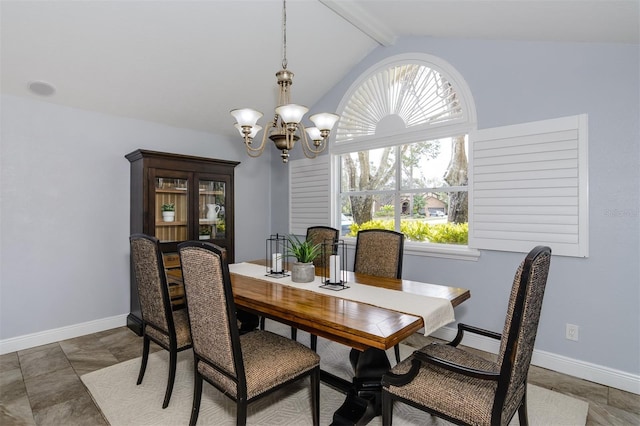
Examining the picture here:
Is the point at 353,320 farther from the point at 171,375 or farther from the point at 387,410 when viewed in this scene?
the point at 171,375

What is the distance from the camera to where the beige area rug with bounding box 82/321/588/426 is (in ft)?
6.63

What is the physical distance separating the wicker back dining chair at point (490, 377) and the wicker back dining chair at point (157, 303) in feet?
4.36

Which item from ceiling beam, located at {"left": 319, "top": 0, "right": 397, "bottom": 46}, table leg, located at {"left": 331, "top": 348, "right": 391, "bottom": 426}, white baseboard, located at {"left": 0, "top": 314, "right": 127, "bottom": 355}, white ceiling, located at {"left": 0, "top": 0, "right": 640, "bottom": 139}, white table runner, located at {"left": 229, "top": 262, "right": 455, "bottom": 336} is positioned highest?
ceiling beam, located at {"left": 319, "top": 0, "right": 397, "bottom": 46}

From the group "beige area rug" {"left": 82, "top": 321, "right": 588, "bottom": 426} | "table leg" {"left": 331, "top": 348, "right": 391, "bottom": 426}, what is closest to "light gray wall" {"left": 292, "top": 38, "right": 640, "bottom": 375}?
"beige area rug" {"left": 82, "top": 321, "right": 588, "bottom": 426}

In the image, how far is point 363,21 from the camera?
3066mm

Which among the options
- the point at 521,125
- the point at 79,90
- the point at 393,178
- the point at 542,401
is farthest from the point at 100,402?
the point at 521,125

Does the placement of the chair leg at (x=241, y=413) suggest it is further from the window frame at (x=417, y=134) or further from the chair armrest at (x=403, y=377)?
the window frame at (x=417, y=134)

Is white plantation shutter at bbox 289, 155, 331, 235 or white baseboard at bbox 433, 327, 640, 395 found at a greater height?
white plantation shutter at bbox 289, 155, 331, 235

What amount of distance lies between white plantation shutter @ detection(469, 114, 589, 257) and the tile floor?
0.95 metres

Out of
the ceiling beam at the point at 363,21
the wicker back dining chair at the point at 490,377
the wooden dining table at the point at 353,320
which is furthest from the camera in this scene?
the ceiling beam at the point at 363,21

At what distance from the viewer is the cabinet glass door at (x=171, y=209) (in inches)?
139

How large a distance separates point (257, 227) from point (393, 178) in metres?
2.09

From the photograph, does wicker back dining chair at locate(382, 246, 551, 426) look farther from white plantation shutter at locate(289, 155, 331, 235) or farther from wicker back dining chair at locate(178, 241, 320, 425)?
white plantation shutter at locate(289, 155, 331, 235)

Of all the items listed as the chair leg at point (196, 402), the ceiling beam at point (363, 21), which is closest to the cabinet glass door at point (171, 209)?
the chair leg at point (196, 402)
